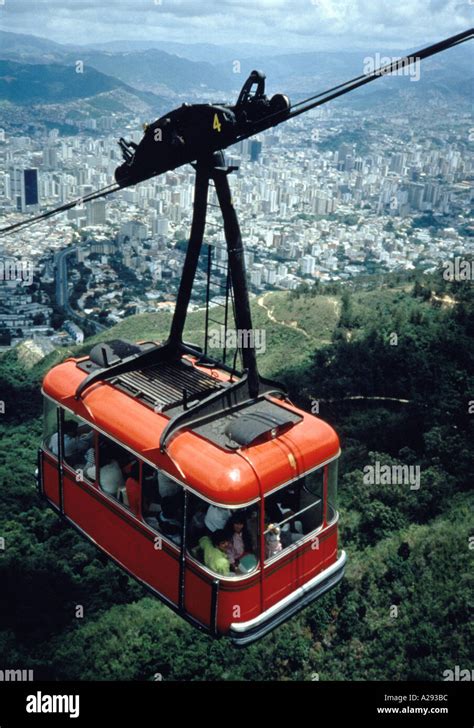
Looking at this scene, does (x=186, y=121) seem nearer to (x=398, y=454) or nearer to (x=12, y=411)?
(x=398, y=454)

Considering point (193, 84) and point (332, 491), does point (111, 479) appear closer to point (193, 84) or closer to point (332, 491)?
point (332, 491)

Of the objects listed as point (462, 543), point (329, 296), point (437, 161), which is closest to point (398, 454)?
point (462, 543)

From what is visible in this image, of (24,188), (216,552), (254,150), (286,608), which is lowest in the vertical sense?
(286,608)

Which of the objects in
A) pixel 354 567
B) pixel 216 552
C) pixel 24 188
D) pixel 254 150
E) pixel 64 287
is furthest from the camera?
pixel 254 150

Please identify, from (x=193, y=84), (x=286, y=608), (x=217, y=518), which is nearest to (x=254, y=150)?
(x=193, y=84)

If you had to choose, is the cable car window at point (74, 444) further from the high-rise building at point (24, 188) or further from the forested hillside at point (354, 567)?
the high-rise building at point (24, 188)

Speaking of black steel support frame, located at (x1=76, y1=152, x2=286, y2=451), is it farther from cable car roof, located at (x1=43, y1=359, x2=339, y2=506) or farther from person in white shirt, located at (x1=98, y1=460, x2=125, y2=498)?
person in white shirt, located at (x1=98, y1=460, x2=125, y2=498)

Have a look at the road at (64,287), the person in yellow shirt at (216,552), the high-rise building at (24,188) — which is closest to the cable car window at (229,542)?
the person in yellow shirt at (216,552)
